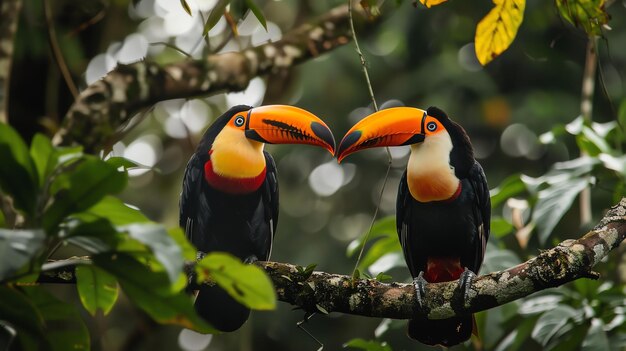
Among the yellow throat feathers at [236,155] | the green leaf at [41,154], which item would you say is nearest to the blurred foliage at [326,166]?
the green leaf at [41,154]

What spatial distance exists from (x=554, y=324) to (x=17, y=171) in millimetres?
2710

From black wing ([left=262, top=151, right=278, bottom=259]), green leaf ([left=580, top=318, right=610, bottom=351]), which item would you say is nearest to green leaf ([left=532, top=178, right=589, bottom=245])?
green leaf ([left=580, top=318, right=610, bottom=351])

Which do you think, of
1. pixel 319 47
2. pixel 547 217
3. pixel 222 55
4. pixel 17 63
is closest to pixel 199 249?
pixel 222 55

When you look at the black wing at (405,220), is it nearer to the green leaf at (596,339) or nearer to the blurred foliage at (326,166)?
the blurred foliage at (326,166)

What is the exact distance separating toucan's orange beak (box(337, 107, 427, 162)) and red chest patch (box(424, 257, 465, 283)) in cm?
69

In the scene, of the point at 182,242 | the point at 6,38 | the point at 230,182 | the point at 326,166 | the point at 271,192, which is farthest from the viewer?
the point at 326,166

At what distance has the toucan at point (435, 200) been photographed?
2.87 meters

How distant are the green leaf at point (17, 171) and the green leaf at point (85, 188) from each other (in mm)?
65

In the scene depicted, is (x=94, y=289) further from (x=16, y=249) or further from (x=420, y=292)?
(x=420, y=292)

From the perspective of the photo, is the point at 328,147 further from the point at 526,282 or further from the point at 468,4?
the point at 468,4

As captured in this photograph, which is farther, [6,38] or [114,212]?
[6,38]

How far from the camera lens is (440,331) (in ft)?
10.3

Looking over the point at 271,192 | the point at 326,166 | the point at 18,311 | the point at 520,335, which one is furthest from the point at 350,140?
the point at 326,166

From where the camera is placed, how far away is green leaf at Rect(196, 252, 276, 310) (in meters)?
1.84
